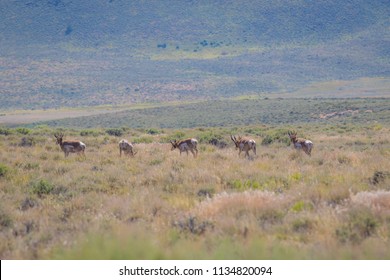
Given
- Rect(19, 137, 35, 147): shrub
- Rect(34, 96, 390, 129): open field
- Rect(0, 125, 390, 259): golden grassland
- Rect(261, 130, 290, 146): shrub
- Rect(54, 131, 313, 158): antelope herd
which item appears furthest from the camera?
Rect(34, 96, 390, 129): open field

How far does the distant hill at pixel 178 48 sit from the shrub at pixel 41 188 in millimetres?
81859

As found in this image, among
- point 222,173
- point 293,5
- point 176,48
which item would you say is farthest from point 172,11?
point 222,173

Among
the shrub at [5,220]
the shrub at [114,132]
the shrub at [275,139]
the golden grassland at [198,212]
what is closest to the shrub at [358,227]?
the golden grassland at [198,212]

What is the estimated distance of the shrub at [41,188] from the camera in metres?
12.1

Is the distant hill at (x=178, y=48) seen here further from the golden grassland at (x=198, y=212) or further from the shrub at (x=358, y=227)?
the shrub at (x=358, y=227)

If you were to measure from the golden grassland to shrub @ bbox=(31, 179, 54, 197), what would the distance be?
3 centimetres

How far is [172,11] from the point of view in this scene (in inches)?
5896

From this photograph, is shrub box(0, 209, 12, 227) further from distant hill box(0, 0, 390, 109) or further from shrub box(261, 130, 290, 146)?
distant hill box(0, 0, 390, 109)

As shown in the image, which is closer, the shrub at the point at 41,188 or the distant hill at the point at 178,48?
the shrub at the point at 41,188

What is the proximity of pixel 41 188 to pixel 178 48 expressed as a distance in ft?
409

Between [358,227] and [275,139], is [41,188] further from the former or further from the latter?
[275,139]

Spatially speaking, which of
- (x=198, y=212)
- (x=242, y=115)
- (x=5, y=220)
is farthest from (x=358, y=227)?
(x=242, y=115)

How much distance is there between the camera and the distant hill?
100500 millimetres

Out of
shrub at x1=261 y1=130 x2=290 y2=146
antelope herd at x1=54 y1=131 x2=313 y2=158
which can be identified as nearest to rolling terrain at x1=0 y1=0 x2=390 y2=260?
shrub at x1=261 y1=130 x2=290 y2=146
